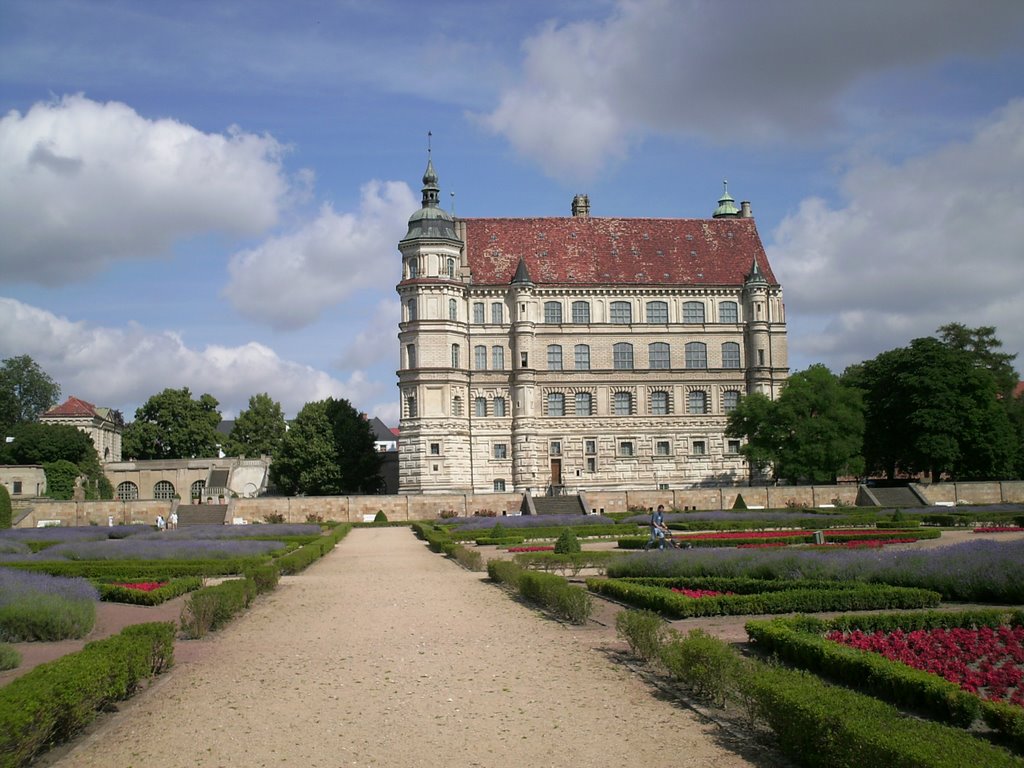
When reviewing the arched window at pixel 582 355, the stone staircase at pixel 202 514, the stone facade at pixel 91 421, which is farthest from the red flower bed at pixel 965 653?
the stone facade at pixel 91 421

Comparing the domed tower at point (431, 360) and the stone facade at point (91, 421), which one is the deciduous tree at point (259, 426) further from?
the domed tower at point (431, 360)

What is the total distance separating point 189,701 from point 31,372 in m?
115

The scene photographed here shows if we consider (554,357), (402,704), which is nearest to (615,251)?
(554,357)

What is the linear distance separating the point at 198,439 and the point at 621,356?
45.9 metres

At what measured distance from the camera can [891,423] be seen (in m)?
71.2

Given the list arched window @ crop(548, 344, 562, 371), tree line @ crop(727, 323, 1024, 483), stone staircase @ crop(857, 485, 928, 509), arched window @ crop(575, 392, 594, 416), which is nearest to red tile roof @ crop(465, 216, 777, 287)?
arched window @ crop(548, 344, 562, 371)

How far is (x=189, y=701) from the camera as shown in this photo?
40.7ft

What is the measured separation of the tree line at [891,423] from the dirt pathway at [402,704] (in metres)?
43.8

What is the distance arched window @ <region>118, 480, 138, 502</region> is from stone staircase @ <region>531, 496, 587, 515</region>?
1529 inches

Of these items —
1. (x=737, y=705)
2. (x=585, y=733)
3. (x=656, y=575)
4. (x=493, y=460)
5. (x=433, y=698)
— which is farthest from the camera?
(x=493, y=460)

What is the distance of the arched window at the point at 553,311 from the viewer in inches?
2773

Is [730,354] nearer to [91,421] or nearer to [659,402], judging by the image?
[659,402]

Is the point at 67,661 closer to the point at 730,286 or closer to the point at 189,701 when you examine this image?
the point at 189,701

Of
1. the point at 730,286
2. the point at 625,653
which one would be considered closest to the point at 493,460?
the point at 730,286
